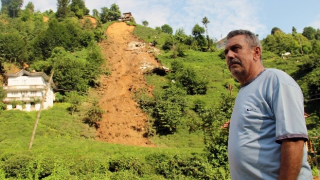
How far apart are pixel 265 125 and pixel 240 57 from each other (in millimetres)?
554

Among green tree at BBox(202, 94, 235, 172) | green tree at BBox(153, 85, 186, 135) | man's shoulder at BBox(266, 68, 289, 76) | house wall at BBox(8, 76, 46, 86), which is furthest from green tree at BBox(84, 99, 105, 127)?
man's shoulder at BBox(266, 68, 289, 76)

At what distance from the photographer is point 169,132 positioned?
29469mm

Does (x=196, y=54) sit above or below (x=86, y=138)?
above

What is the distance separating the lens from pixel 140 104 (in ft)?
116

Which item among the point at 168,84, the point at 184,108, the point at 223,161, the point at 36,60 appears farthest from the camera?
the point at 36,60

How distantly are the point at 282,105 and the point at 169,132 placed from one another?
91.7ft

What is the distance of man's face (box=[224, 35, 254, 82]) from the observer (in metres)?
2.20

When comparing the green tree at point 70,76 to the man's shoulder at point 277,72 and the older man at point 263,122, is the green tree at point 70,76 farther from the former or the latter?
the man's shoulder at point 277,72

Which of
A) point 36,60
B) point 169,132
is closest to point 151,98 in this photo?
point 169,132

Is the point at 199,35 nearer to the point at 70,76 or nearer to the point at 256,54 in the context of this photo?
A: the point at 70,76

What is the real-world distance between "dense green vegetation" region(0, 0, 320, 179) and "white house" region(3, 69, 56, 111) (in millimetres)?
1229

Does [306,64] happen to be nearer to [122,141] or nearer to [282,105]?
[122,141]

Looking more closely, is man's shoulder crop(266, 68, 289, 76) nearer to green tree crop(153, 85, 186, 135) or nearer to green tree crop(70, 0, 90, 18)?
green tree crop(153, 85, 186, 135)

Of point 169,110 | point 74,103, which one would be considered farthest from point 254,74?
point 74,103
